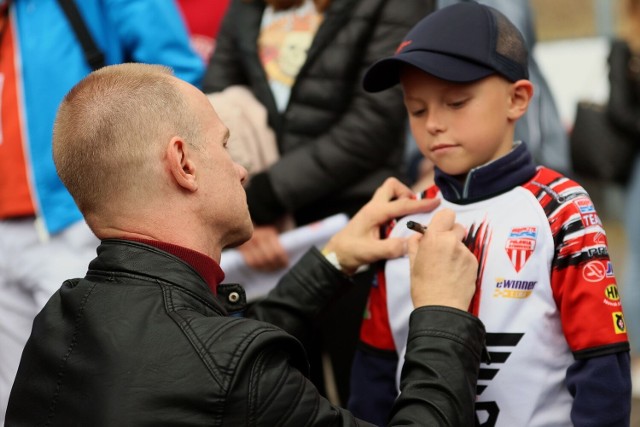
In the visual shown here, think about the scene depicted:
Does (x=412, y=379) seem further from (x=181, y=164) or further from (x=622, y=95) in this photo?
(x=622, y=95)

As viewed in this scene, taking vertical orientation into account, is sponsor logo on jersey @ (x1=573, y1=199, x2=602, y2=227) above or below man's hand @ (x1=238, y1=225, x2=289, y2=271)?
above

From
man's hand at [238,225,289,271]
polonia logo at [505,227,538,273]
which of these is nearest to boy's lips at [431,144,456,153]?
polonia logo at [505,227,538,273]

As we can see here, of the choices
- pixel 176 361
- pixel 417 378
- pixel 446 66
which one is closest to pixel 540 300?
pixel 417 378

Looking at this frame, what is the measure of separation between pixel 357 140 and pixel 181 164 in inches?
38.9

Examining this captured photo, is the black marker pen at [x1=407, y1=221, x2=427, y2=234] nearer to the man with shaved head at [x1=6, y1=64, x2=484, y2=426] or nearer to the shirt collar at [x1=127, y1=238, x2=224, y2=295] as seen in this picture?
the man with shaved head at [x1=6, y1=64, x2=484, y2=426]

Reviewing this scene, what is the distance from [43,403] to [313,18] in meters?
1.59

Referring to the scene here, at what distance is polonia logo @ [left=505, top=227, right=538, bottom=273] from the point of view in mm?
2023

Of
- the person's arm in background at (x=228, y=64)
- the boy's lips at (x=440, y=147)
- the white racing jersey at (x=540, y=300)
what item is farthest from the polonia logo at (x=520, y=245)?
the person's arm in background at (x=228, y=64)

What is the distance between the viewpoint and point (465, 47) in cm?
212

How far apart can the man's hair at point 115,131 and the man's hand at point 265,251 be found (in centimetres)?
92

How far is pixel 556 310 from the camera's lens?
202 centimetres

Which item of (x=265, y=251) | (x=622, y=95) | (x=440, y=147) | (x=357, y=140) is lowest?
(x=622, y=95)

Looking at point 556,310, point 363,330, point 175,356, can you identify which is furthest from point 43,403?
point 556,310

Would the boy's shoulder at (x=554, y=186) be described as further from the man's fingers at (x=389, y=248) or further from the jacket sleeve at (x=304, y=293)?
the jacket sleeve at (x=304, y=293)
